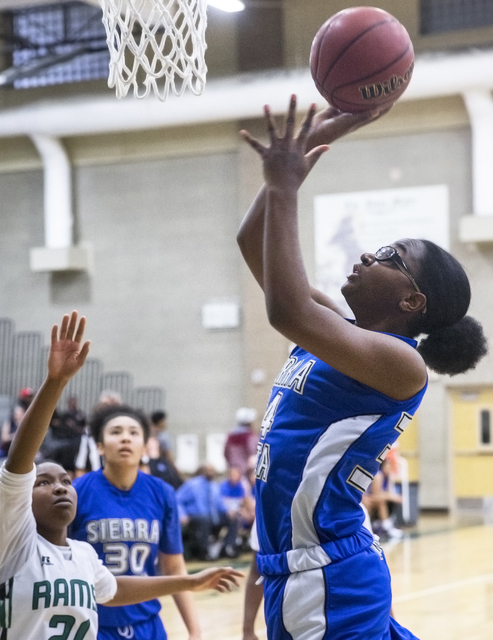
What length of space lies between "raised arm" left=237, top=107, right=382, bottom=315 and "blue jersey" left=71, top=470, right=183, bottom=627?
1617 mm

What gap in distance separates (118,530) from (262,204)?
1840 millimetres

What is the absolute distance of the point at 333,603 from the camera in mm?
2078

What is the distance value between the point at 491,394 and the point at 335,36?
37.1ft

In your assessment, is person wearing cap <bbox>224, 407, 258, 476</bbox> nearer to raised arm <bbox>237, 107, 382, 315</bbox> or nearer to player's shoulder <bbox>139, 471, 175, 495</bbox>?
player's shoulder <bbox>139, 471, 175, 495</bbox>

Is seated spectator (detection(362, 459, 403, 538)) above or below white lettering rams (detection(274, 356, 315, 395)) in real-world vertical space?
below

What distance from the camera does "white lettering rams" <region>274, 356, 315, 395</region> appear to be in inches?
85.1

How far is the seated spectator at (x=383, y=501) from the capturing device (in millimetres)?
11133

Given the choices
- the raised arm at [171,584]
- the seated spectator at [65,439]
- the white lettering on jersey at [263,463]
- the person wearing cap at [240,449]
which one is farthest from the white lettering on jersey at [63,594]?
the person wearing cap at [240,449]

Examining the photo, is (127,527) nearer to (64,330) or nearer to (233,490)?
(64,330)

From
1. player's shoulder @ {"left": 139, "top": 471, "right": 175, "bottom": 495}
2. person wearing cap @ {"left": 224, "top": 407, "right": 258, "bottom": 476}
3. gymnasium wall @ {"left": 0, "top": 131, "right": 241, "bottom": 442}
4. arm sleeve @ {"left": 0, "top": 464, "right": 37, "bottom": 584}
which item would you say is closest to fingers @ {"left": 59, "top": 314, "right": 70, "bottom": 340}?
arm sleeve @ {"left": 0, "top": 464, "right": 37, "bottom": 584}

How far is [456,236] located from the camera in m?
13.2

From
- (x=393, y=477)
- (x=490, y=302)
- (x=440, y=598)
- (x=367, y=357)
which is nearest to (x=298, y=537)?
(x=367, y=357)

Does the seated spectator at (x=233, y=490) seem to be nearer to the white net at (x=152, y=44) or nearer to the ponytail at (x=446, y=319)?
the white net at (x=152, y=44)

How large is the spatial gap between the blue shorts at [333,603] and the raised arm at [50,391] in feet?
2.18
